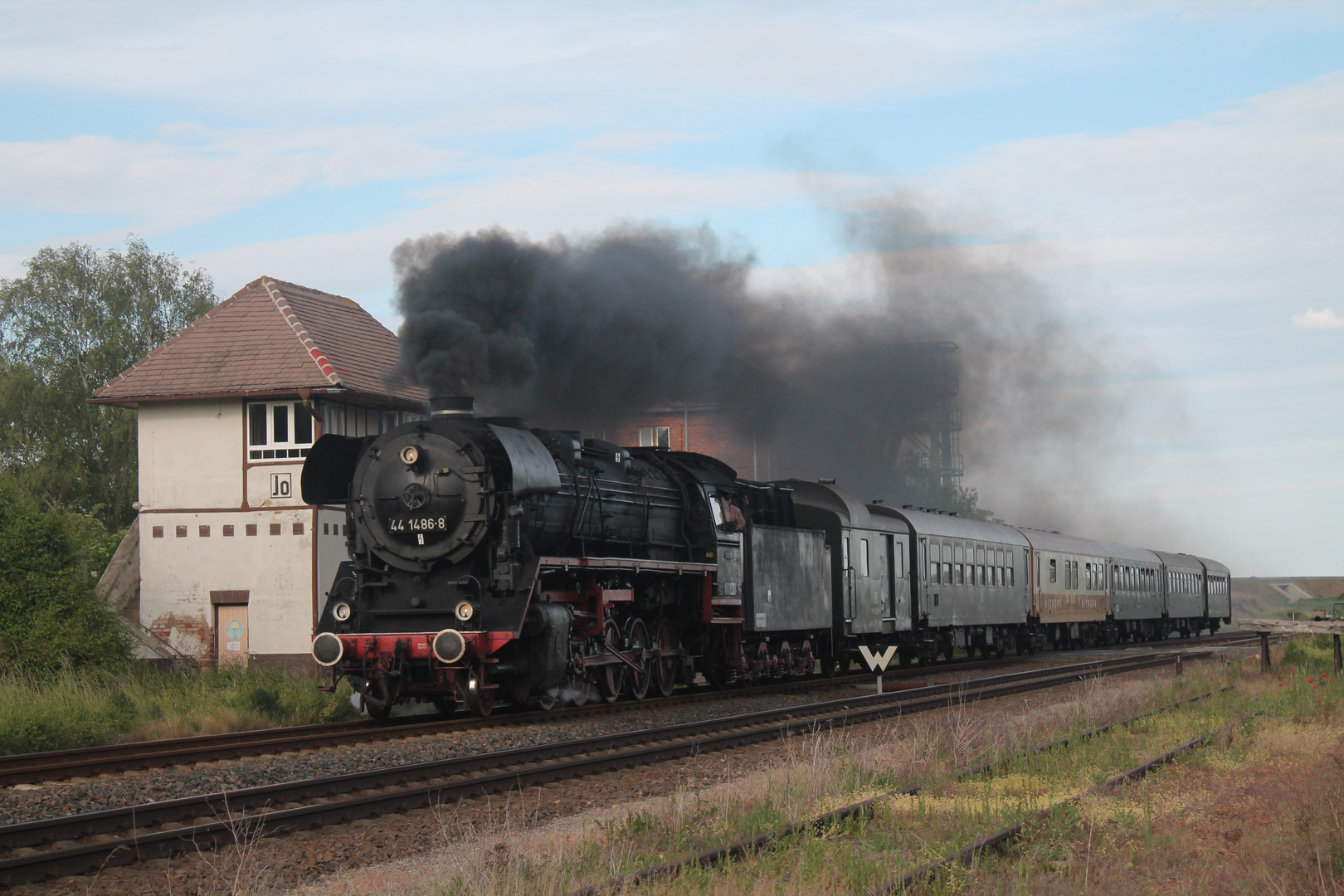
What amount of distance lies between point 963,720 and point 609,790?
16.0 ft

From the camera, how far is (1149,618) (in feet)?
137

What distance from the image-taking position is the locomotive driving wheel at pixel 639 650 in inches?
643

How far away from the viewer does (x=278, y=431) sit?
76.6 feet

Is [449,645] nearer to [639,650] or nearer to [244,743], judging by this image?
[244,743]

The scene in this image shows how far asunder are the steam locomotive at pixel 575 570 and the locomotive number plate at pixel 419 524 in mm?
29

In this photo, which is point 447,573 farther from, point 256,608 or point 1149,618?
point 1149,618

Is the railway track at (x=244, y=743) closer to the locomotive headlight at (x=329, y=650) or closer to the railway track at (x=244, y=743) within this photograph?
the railway track at (x=244, y=743)

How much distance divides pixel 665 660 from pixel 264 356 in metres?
11.3

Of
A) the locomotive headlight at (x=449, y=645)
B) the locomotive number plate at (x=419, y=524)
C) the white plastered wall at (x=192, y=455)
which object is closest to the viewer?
the locomotive headlight at (x=449, y=645)

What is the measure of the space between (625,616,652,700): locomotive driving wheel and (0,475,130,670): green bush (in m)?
8.16

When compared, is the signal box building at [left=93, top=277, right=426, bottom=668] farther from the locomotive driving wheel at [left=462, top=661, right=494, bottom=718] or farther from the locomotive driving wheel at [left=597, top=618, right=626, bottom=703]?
the locomotive driving wheel at [left=462, top=661, right=494, bottom=718]

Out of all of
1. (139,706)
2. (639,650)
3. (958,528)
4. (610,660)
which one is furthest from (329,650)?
(958,528)

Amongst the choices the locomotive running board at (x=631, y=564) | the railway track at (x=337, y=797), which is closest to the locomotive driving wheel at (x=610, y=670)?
the locomotive running board at (x=631, y=564)

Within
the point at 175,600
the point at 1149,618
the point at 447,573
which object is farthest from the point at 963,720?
the point at 1149,618
